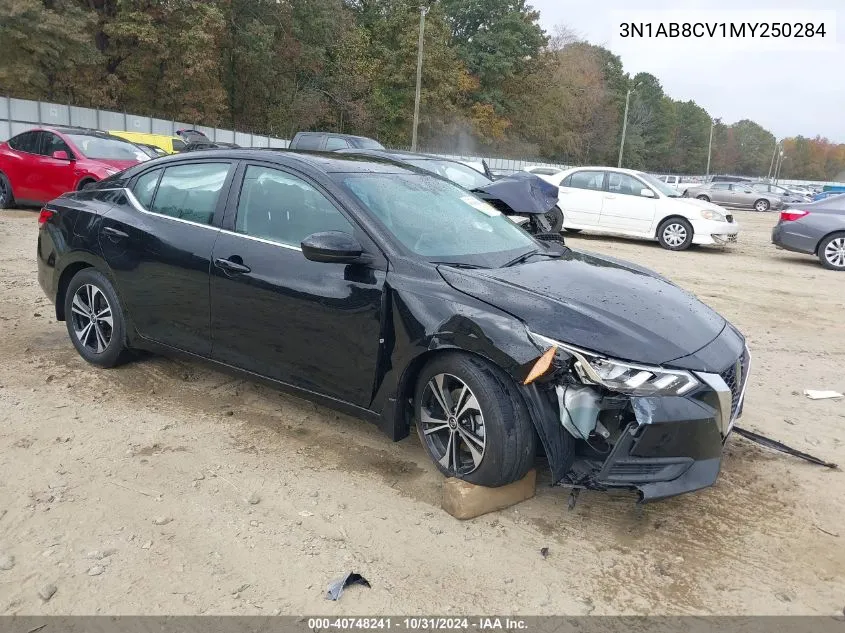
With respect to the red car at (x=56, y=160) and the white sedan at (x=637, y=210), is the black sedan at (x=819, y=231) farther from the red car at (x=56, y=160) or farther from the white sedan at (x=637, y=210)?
the red car at (x=56, y=160)

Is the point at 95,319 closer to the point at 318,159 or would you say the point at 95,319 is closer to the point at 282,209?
the point at 282,209

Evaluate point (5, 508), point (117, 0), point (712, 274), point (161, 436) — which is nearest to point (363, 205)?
point (161, 436)

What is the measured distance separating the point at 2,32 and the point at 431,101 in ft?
102

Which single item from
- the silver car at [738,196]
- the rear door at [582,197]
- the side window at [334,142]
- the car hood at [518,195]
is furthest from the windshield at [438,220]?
the silver car at [738,196]

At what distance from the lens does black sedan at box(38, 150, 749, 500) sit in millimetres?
3053

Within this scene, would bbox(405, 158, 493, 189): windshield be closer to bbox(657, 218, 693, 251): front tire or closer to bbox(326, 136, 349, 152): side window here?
bbox(657, 218, 693, 251): front tire

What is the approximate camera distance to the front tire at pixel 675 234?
13883 millimetres

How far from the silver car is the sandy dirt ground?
33.0 metres

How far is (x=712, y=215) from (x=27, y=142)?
12.7 metres

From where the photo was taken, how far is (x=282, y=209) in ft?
13.2

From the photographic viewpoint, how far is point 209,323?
420cm

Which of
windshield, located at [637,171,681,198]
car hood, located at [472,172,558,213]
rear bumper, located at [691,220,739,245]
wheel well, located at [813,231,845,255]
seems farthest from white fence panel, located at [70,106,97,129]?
wheel well, located at [813,231,845,255]

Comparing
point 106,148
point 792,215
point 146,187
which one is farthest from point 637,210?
point 146,187

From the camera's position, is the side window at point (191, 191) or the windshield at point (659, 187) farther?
the windshield at point (659, 187)
